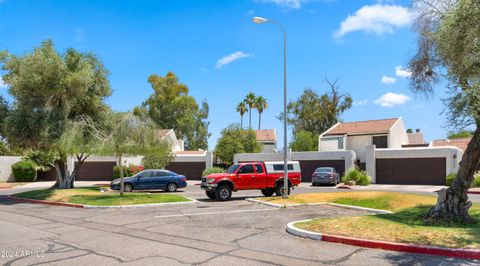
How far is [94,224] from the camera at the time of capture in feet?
44.5

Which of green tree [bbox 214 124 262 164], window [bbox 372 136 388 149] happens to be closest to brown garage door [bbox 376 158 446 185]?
window [bbox 372 136 388 149]

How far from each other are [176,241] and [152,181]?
1747cm

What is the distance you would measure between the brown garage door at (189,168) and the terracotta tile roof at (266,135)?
65.9 feet

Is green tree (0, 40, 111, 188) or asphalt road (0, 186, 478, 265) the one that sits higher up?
green tree (0, 40, 111, 188)

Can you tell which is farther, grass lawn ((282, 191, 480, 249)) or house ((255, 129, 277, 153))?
house ((255, 129, 277, 153))

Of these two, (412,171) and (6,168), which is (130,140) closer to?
(412,171)

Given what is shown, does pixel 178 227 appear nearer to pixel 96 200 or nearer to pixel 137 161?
pixel 96 200

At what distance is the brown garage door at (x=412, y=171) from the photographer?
112ft

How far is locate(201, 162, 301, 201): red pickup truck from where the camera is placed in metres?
20.9

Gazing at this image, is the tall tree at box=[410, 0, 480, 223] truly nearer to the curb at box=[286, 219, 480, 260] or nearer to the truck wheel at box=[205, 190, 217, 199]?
the curb at box=[286, 219, 480, 260]

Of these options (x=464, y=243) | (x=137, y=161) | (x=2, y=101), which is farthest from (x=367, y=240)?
(x=137, y=161)

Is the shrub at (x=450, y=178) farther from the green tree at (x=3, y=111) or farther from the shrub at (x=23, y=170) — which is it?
the shrub at (x=23, y=170)

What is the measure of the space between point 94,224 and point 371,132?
34113mm

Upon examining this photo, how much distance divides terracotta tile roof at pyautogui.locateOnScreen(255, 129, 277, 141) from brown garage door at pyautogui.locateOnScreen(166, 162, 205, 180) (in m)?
20.1
